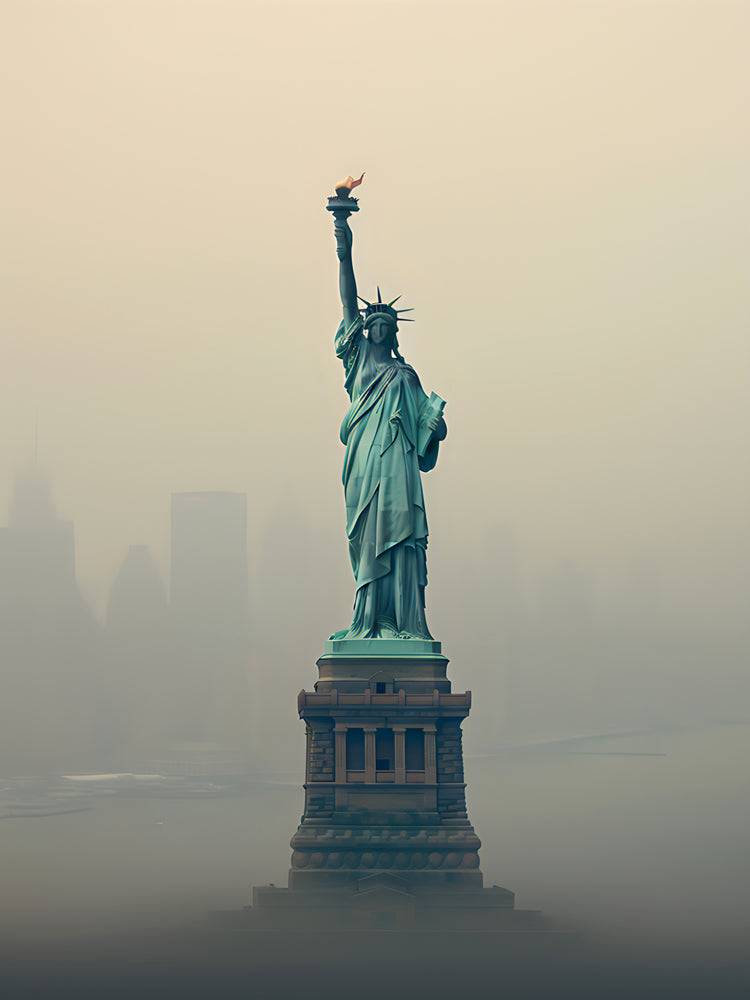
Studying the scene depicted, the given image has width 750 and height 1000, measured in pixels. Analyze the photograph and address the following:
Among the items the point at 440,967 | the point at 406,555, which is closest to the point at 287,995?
the point at 440,967

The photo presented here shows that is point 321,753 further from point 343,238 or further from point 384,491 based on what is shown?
point 343,238

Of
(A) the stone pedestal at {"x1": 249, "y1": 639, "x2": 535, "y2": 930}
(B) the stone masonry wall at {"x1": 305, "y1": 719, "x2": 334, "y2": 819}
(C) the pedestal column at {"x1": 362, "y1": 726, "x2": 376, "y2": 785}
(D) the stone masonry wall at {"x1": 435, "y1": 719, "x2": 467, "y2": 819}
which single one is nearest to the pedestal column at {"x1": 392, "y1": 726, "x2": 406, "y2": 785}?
(A) the stone pedestal at {"x1": 249, "y1": 639, "x2": 535, "y2": 930}

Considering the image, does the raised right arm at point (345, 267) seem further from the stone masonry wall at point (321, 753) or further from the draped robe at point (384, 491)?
the stone masonry wall at point (321, 753)

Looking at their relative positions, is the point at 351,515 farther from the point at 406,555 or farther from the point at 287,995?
the point at 287,995

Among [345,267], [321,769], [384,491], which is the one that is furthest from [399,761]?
[345,267]

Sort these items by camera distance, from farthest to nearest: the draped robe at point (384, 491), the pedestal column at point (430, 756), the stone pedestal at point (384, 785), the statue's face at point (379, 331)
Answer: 1. the statue's face at point (379, 331)
2. the draped robe at point (384, 491)
3. the pedestal column at point (430, 756)
4. the stone pedestal at point (384, 785)

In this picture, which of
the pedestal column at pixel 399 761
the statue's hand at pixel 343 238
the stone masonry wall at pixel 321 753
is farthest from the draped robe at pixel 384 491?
the pedestal column at pixel 399 761
